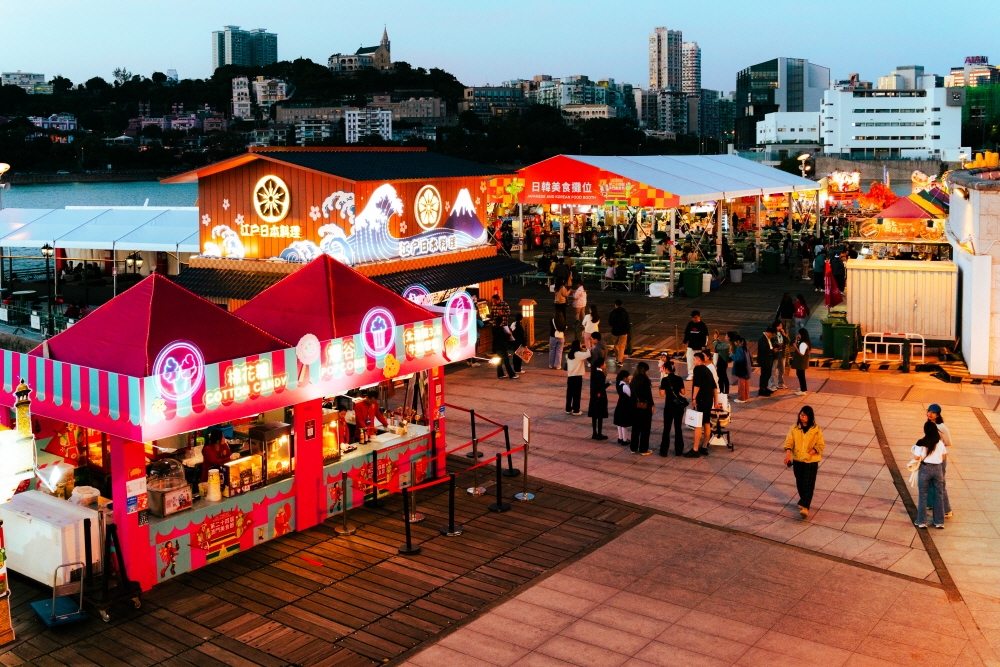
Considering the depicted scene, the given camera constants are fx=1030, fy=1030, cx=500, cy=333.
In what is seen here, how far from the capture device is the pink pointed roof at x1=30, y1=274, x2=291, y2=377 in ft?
36.4

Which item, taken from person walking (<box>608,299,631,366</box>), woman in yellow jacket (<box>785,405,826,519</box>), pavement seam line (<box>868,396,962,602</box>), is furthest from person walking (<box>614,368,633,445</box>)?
person walking (<box>608,299,631,366</box>)

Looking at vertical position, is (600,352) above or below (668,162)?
below

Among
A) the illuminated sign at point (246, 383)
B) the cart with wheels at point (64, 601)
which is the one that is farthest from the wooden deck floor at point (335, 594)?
the illuminated sign at point (246, 383)

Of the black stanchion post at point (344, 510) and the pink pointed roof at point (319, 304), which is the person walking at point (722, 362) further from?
the black stanchion post at point (344, 510)

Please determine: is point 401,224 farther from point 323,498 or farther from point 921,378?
point 921,378

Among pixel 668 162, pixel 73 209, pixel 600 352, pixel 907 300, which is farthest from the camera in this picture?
pixel 668 162

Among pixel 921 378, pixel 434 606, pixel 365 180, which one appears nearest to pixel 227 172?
pixel 365 180

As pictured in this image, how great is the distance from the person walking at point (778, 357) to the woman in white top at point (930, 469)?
293 inches

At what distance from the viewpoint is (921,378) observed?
21969mm

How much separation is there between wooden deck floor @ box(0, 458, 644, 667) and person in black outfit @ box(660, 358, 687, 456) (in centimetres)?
260

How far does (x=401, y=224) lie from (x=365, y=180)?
65.0 inches

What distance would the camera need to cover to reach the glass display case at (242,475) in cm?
1218

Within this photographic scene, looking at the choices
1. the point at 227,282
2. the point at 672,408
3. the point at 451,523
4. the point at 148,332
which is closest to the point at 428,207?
the point at 227,282

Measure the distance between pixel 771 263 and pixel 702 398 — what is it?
1044 inches
